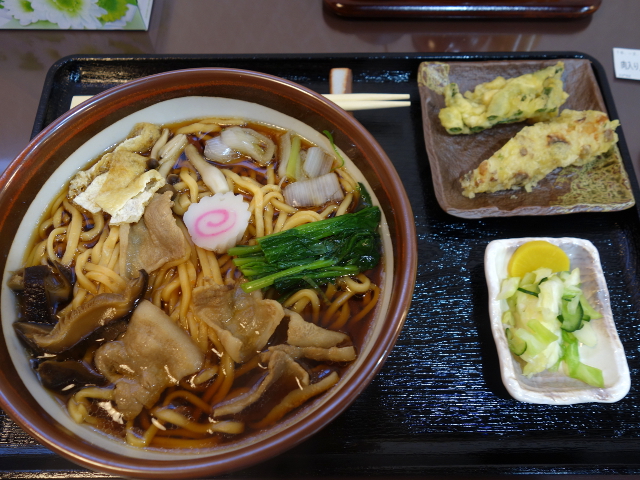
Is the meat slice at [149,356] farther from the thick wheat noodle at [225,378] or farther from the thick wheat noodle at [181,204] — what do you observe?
the thick wheat noodle at [181,204]

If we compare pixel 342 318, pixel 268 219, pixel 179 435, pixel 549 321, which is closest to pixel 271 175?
pixel 268 219

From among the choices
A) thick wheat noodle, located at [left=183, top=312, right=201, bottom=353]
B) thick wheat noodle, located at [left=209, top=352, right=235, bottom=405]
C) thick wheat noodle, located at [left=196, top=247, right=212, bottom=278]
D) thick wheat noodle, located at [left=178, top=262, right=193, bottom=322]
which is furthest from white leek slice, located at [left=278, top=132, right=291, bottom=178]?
thick wheat noodle, located at [left=209, top=352, right=235, bottom=405]

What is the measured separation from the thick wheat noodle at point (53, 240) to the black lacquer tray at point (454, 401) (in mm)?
660

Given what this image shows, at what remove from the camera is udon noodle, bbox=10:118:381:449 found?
144 centimetres

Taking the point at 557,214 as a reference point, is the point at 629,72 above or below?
above

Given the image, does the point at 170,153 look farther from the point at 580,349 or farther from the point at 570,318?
the point at 580,349

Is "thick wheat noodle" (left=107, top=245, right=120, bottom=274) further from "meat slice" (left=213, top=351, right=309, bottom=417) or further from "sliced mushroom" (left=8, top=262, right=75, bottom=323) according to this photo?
"meat slice" (left=213, top=351, right=309, bottom=417)

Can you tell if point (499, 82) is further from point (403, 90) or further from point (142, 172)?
point (142, 172)

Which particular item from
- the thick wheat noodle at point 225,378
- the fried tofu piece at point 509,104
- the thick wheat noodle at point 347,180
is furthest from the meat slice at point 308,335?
the fried tofu piece at point 509,104

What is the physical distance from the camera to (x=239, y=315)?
1586mm

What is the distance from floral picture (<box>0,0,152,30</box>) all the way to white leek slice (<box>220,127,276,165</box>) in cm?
145

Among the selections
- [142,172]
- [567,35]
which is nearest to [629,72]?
[567,35]

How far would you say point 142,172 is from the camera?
1.79 meters

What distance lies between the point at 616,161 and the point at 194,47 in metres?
2.74
